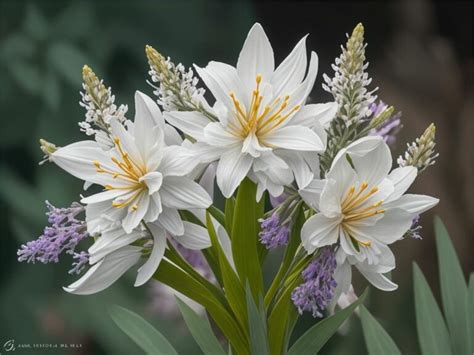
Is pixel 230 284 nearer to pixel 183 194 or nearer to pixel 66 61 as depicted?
pixel 183 194

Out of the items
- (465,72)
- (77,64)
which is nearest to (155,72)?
(77,64)

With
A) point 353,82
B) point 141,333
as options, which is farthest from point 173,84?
point 141,333

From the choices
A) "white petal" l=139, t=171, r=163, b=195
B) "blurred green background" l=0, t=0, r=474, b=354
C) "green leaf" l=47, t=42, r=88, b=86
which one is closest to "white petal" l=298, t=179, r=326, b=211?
"white petal" l=139, t=171, r=163, b=195

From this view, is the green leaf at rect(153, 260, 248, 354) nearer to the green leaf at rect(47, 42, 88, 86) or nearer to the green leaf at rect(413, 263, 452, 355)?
the green leaf at rect(413, 263, 452, 355)

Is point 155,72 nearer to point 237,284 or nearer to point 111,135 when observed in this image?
point 111,135

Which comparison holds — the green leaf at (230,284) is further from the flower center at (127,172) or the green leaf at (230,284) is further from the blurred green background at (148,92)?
the blurred green background at (148,92)
